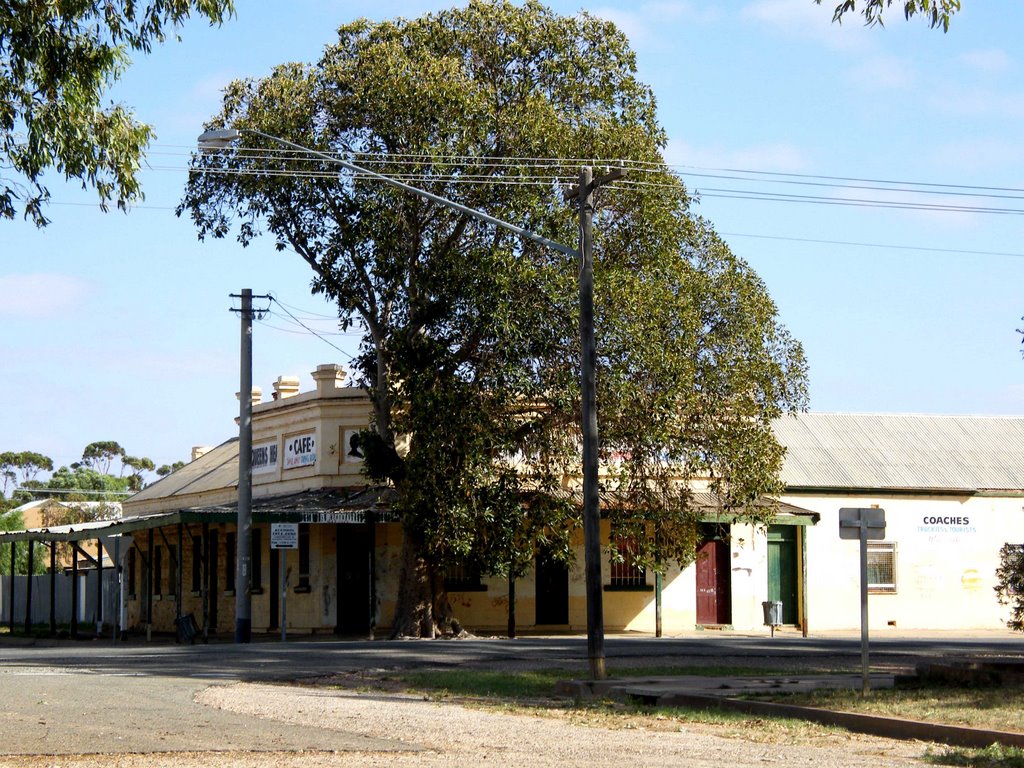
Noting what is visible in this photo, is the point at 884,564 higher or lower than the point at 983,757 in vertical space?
higher

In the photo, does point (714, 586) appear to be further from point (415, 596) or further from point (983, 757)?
point (983, 757)

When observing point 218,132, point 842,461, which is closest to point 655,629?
point 842,461

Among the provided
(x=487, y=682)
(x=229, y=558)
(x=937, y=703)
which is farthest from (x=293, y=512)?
(x=937, y=703)

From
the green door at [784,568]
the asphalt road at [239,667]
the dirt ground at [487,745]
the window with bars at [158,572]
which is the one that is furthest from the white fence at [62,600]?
the dirt ground at [487,745]

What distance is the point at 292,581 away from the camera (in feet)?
113

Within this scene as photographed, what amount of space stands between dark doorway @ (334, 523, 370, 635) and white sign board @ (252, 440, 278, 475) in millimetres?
3762

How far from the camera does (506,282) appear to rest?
2622cm

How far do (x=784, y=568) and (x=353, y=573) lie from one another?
10.9m

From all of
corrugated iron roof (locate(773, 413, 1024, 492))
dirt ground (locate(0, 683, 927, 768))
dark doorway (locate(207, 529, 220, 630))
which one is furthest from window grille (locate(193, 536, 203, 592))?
dirt ground (locate(0, 683, 927, 768))

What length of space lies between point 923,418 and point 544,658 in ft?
70.7

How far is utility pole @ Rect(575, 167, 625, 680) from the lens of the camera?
18125 millimetres

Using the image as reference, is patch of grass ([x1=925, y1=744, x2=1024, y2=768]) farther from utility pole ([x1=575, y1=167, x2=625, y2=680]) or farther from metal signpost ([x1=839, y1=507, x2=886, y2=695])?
utility pole ([x1=575, y1=167, x2=625, y2=680])

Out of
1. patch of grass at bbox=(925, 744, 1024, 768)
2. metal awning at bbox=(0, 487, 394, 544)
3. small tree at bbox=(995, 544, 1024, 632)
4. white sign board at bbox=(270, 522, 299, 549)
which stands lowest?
patch of grass at bbox=(925, 744, 1024, 768)

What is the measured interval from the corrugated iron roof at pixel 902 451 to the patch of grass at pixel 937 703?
67.0ft
